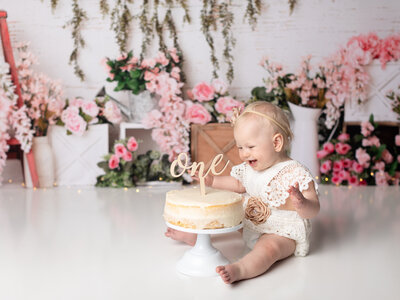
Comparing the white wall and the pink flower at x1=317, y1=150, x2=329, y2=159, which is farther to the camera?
the white wall

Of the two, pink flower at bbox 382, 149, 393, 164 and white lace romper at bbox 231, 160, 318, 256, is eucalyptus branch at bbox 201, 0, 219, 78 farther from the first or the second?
white lace romper at bbox 231, 160, 318, 256

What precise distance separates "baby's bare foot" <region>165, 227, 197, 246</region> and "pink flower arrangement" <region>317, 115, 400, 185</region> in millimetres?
1728

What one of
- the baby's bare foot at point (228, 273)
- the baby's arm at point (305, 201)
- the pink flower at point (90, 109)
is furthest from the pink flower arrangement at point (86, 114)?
the baby's bare foot at point (228, 273)

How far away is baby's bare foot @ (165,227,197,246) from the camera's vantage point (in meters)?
1.77

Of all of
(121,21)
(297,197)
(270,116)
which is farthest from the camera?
(121,21)

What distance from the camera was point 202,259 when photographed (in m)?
1.52

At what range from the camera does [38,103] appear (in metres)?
3.08

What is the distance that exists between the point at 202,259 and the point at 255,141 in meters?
0.45

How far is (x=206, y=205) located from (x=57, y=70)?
2475 millimetres

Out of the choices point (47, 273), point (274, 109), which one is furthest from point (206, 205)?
point (47, 273)

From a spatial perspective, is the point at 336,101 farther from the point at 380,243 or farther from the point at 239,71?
the point at 380,243

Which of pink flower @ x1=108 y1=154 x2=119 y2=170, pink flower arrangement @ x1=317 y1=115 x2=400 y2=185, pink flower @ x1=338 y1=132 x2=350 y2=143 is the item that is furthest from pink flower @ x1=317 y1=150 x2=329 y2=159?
pink flower @ x1=108 y1=154 x2=119 y2=170

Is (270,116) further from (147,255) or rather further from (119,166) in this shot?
(119,166)

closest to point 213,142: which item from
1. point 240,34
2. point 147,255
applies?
point 240,34
